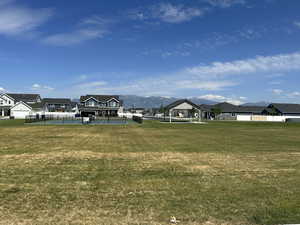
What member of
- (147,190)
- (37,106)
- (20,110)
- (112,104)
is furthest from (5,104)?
(147,190)

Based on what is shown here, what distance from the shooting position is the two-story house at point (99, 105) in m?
70.5

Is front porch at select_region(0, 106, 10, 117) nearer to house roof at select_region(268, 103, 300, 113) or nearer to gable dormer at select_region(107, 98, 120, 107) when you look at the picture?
gable dormer at select_region(107, 98, 120, 107)

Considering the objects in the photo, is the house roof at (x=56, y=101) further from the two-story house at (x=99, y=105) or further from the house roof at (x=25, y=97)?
the house roof at (x=25, y=97)

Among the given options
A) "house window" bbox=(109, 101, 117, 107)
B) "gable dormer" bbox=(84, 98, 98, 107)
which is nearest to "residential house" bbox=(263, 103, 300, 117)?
"house window" bbox=(109, 101, 117, 107)

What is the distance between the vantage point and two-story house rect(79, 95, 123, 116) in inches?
2776

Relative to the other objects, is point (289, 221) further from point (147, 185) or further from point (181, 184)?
point (147, 185)

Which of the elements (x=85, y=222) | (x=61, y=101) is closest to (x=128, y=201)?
(x=85, y=222)

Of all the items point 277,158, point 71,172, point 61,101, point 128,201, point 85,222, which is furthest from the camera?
point 61,101

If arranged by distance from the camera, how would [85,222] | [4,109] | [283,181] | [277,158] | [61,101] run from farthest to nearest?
[61,101] < [4,109] < [277,158] < [283,181] < [85,222]

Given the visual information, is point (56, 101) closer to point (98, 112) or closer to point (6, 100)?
point (6, 100)

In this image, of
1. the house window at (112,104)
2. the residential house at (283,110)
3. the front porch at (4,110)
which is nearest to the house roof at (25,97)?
the front porch at (4,110)

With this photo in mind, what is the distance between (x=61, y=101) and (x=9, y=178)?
71.0m

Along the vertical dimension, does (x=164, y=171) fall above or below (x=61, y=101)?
below

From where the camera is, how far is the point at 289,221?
473 centimetres
